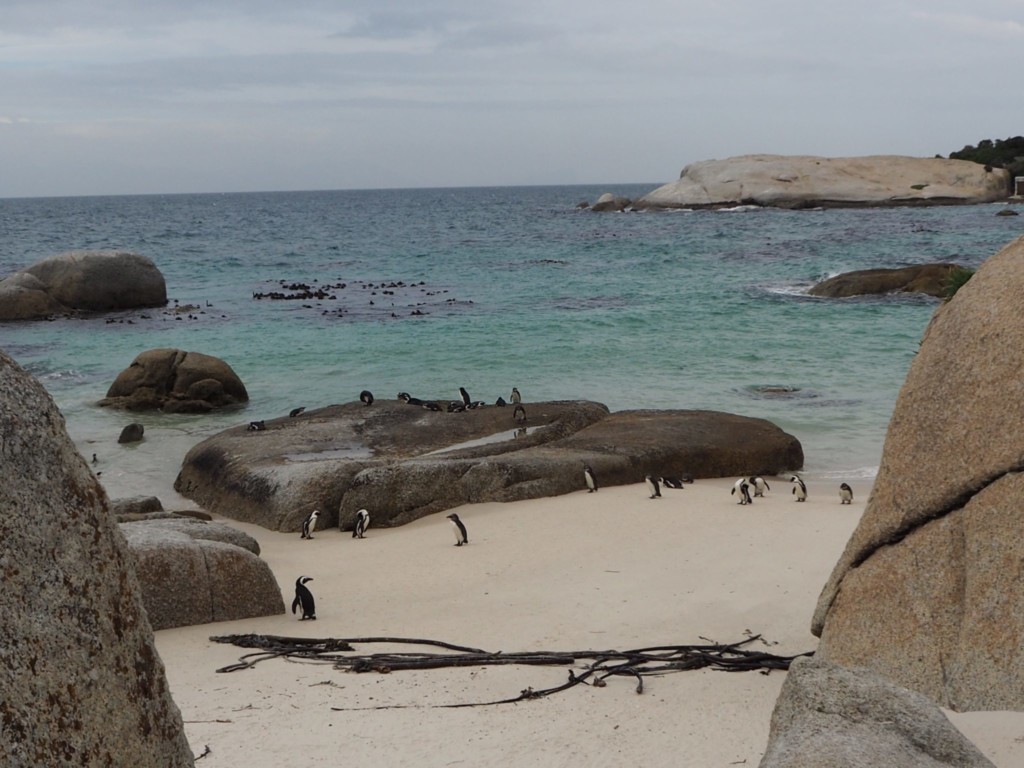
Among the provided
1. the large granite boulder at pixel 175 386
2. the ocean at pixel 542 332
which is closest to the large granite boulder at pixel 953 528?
the ocean at pixel 542 332

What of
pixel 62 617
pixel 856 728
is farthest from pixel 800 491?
pixel 62 617

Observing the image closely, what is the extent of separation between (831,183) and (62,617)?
92.0m

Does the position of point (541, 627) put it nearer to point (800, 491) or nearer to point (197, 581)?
point (197, 581)

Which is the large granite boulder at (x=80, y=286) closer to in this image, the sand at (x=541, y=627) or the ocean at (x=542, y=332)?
the ocean at (x=542, y=332)

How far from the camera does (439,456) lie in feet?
49.7

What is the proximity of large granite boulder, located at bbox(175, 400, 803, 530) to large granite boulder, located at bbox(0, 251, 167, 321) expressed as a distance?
68.7 ft

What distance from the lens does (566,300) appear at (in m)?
37.7

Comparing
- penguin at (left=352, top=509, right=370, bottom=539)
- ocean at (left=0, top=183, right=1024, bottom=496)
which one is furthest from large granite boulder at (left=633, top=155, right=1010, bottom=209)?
penguin at (left=352, top=509, right=370, bottom=539)

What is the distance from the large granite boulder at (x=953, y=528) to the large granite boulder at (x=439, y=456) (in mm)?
7717

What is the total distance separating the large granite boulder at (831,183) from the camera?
284 ft

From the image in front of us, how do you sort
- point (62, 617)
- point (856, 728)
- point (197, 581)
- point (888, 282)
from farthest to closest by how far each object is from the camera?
point (888, 282) < point (197, 581) < point (856, 728) < point (62, 617)

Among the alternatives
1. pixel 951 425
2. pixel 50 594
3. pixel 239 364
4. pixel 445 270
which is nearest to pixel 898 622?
pixel 951 425

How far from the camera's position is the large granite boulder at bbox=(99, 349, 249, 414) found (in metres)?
21.9

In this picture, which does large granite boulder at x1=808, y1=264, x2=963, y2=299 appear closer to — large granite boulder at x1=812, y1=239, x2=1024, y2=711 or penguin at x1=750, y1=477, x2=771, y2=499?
penguin at x1=750, y1=477, x2=771, y2=499
